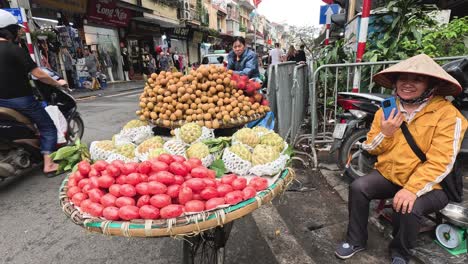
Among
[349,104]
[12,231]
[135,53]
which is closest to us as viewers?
[12,231]

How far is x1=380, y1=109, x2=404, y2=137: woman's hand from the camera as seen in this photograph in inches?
77.1

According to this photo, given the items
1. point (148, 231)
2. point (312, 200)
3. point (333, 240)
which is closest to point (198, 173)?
point (148, 231)

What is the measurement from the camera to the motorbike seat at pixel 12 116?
3395 millimetres

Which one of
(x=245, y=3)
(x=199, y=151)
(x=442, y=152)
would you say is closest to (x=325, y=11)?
(x=442, y=152)

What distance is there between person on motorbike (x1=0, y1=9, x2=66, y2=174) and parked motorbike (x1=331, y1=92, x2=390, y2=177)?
389 cm

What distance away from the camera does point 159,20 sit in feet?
67.1

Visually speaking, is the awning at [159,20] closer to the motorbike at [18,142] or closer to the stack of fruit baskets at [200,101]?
the motorbike at [18,142]

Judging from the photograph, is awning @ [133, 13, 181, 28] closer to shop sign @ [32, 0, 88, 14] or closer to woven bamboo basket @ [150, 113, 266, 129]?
shop sign @ [32, 0, 88, 14]

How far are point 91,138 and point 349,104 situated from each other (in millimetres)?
4808

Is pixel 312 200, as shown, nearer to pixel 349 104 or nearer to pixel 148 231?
pixel 349 104

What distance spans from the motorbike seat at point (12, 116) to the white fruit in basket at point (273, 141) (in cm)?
323

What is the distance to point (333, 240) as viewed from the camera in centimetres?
255

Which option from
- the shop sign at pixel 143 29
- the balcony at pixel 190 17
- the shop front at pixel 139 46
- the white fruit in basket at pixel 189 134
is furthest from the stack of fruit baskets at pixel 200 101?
the balcony at pixel 190 17

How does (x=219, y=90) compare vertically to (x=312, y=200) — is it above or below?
above
